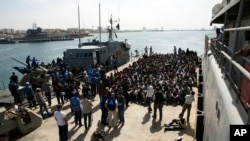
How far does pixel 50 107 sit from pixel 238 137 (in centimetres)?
1220

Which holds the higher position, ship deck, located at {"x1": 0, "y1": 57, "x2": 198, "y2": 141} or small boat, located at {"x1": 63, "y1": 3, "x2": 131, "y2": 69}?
small boat, located at {"x1": 63, "y1": 3, "x2": 131, "y2": 69}

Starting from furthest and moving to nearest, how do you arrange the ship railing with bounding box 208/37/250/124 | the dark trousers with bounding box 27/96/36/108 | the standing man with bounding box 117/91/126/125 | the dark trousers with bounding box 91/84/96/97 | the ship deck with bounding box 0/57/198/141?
the dark trousers with bounding box 91/84/96/97 → the dark trousers with bounding box 27/96/36/108 → the standing man with bounding box 117/91/126/125 → the ship deck with bounding box 0/57/198/141 → the ship railing with bounding box 208/37/250/124

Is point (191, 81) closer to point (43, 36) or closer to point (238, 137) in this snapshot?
point (238, 137)

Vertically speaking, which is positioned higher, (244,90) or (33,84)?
(244,90)

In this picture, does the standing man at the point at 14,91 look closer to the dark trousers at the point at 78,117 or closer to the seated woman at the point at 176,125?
the dark trousers at the point at 78,117

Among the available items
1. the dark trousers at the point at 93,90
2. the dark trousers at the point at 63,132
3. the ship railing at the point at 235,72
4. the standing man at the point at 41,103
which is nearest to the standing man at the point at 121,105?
the dark trousers at the point at 63,132

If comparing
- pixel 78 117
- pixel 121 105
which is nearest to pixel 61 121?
pixel 78 117

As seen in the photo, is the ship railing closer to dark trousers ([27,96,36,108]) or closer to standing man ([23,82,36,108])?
standing man ([23,82,36,108])

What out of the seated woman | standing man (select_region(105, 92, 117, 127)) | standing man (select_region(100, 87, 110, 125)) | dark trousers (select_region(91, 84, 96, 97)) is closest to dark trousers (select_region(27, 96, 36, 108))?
dark trousers (select_region(91, 84, 96, 97))

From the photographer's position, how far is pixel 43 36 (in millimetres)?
157125

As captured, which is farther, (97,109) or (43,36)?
(43,36)

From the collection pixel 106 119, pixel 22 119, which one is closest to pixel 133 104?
pixel 106 119

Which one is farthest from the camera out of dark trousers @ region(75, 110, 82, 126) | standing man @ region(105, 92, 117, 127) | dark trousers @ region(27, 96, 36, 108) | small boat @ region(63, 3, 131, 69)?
small boat @ region(63, 3, 131, 69)

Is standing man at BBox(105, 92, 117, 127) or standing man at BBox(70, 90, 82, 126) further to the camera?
standing man at BBox(105, 92, 117, 127)
